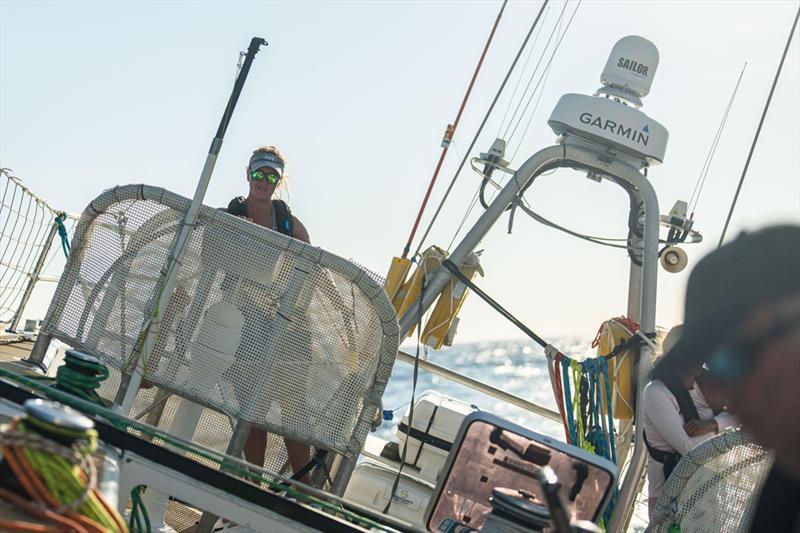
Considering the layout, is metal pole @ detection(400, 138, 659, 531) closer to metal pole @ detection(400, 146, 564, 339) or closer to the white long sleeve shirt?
metal pole @ detection(400, 146, 564, 339)

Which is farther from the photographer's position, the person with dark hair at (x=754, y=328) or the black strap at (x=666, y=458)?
the black strap at (x=666, y=458)

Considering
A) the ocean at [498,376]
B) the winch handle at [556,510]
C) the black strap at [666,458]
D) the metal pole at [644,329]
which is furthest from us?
the ocean at [498,376]

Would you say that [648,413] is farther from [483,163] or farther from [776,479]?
[776,479]

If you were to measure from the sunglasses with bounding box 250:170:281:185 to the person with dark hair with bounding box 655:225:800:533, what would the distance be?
172 inches

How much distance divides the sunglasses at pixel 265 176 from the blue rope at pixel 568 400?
6.73ft

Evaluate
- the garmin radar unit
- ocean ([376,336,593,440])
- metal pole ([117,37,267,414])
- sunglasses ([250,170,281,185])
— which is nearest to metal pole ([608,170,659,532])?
the garmin radar unit

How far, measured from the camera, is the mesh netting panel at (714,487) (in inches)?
162

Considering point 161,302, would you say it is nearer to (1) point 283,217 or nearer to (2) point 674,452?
(1) point 283,217

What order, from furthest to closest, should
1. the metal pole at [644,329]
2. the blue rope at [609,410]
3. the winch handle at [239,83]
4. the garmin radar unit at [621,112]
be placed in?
the garmin radar unit at [621,112] → the blue rope at [609,410] → the metal pole at [644,329] → the winch handle at [239,83]

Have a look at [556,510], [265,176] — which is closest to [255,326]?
[265,176]

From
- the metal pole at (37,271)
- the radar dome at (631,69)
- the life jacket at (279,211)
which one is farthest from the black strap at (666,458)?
the metal pole at (37,271)

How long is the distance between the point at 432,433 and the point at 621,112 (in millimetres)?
2509

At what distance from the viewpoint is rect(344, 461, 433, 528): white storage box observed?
6.47 m

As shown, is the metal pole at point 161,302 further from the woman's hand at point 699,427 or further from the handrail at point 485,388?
the woman's hand at point 699,427
